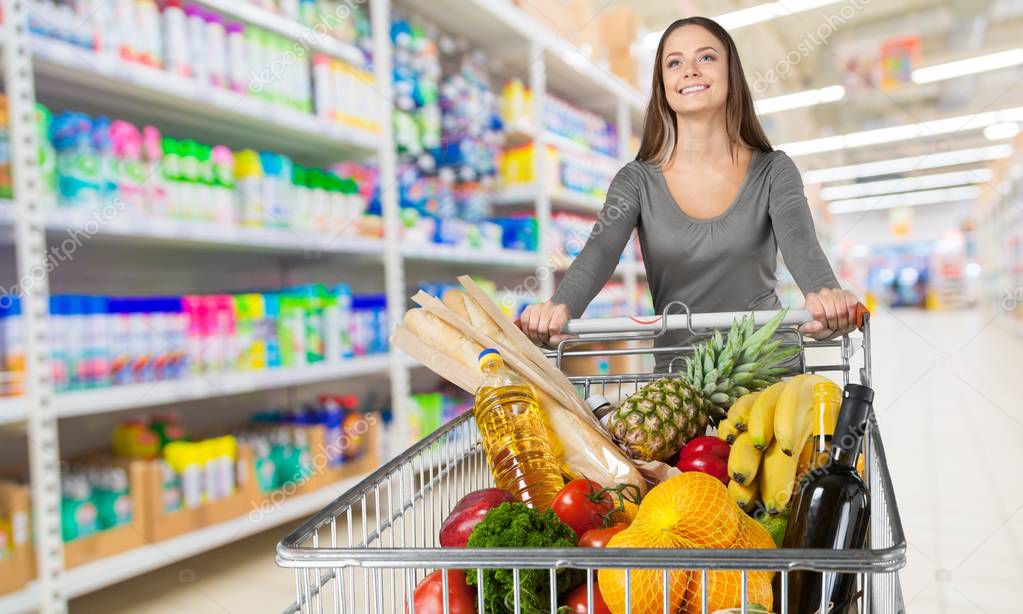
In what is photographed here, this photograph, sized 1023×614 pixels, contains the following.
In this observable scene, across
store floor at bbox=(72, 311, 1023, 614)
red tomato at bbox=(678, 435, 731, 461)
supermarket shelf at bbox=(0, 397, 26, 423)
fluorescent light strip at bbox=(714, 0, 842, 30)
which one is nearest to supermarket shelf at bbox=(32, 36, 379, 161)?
supermarket shelf at bbox=(0, 397, 26, 423)

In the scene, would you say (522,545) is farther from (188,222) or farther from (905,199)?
(905,199)

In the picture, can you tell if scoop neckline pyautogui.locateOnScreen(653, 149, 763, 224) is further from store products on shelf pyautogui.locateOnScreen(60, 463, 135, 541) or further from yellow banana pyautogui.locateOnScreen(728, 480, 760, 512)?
store products on shelf pyautogui.locateOnScreen(60, 463, 135, 541)

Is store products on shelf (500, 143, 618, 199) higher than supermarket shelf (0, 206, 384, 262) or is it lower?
higher

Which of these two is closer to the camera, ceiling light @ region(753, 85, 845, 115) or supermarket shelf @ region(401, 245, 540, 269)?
supermarket shelf @ region(401, 245, 540, 269)

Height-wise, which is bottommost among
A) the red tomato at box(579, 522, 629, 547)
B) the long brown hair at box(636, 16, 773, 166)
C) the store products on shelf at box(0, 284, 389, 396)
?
the red tomato at box(579, 522, 629, 547)

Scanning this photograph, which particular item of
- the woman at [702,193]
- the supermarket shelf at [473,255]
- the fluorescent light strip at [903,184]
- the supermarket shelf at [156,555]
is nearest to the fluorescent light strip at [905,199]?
the fluorescent light strip at [903,184]

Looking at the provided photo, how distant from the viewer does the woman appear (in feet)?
4.96

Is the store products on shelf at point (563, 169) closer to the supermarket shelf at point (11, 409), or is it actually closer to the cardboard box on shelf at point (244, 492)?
the cardboard box on shelf at point (244, 492)

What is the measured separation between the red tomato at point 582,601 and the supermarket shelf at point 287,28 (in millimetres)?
2503

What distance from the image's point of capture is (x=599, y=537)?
0.73 m

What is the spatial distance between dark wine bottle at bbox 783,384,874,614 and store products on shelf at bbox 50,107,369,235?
7.07ft

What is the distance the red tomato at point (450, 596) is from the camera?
2.21ft

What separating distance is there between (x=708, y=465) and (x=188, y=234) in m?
1.99

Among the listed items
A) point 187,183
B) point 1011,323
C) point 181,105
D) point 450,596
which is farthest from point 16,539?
point 1011,323
